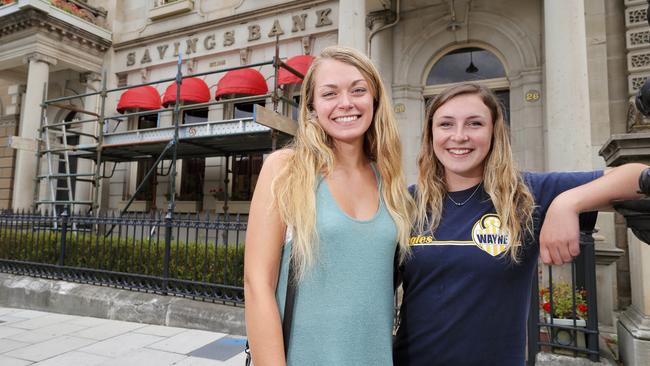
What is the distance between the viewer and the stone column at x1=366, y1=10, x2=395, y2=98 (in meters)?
9.39

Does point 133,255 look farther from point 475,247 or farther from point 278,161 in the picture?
point 475,247

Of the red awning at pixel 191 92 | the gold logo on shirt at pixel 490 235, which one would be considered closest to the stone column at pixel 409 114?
the red awning at pixel 191 92

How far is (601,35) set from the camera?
24.4 ft

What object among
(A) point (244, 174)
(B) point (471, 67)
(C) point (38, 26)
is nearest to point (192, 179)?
(A) point (244, 174)

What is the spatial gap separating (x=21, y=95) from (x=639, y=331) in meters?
20.0

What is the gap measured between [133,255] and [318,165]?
5.87 m

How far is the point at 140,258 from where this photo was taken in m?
6.12

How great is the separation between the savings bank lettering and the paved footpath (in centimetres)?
795

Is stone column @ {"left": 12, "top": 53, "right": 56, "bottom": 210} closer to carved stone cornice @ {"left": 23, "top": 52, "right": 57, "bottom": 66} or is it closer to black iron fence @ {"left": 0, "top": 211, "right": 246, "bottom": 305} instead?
carved stone cornice @ {"left": 23, "top": 52, "right": 57, "bottom": 66}

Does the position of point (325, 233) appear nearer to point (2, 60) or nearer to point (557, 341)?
point (557, 341)

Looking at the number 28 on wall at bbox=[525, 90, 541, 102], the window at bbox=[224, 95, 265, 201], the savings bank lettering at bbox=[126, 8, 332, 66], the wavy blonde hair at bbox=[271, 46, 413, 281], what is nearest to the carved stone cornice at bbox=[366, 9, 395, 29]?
the savings bank lettering at bbox=[126, 8, 332, 66]

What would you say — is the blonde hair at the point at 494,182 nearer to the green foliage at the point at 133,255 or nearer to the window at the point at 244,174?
the green foliage at the point at 133,255

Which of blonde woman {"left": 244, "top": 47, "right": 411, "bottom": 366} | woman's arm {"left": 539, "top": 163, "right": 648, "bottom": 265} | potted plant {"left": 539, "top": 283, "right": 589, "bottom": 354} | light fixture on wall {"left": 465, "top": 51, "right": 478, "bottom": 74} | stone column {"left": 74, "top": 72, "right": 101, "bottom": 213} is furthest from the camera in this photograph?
stone column {"left": 74, "top": 72, "right": 101, "bottom": 213}

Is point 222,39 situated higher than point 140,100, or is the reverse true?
point 222,39
